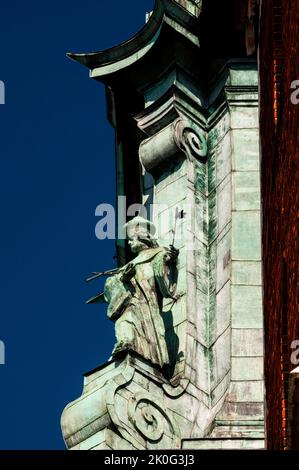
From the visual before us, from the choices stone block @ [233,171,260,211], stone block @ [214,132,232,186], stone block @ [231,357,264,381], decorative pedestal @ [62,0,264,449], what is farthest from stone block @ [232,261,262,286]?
stone block @ [214,132,232,186]

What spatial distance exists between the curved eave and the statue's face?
3.59m

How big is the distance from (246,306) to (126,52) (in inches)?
222

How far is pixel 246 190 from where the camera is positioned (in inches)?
1219

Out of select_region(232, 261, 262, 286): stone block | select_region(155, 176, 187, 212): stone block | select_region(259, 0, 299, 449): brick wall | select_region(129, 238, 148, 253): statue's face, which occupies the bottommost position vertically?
select_region(259, 0, 299, 449): brick wall

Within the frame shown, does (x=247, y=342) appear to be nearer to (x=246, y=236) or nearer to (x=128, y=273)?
(x=246, y=236)

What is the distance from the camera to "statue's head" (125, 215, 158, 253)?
101 ft

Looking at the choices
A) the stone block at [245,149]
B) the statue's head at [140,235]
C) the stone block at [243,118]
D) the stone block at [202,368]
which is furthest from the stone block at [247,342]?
the stone block at [243,118]

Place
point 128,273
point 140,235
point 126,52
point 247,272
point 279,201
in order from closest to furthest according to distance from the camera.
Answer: point 279,201, point 247,272, point 128,273, point 140,235, point 126,52

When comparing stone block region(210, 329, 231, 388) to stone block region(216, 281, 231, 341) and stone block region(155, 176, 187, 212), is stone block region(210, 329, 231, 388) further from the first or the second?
stone block region(155, 176, 187, 212)

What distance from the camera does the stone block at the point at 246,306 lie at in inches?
1158

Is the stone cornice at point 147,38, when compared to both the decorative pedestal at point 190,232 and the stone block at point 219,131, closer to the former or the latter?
the decorative pedestal at point 190,232

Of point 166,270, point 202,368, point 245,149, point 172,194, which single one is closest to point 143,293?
point 166,270

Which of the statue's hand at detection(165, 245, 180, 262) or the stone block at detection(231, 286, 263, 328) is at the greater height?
the statue's hand at detection(165, 245, 180, 262)
